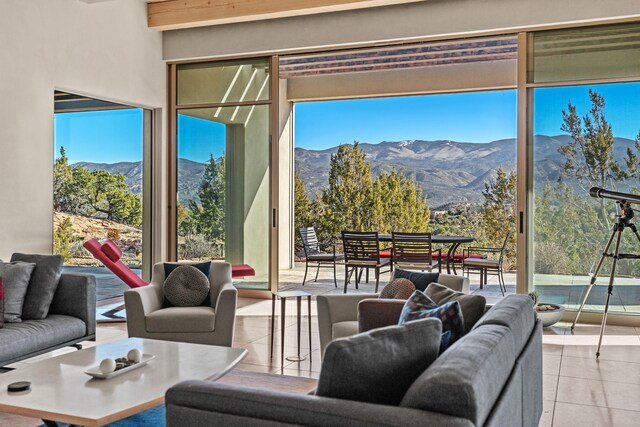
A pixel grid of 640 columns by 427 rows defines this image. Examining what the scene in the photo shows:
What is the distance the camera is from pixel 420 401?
1.61 metres

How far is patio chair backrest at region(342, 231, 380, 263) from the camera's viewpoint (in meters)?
8.59

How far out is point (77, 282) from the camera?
4531 millimetres

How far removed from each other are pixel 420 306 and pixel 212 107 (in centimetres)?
564

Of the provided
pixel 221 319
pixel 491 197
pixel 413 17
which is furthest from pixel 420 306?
pixel 491 197

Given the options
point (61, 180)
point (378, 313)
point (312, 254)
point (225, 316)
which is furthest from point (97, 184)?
point (378, 313)

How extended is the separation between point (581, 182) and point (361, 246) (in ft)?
11.0

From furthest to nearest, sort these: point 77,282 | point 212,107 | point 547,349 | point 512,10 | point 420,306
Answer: point 212,107, point 512,10, point 547,349, point 77,282, point 420,306

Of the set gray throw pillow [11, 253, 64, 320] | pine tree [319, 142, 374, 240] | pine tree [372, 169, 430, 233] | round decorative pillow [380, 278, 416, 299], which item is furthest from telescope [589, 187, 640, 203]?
pine tree [319, 142, 374, 240]

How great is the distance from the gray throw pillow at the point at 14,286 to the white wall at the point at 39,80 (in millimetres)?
1198

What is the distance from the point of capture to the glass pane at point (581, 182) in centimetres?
593

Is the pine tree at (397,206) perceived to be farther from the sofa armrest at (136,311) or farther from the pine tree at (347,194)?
the sofa armrest at (136,311)

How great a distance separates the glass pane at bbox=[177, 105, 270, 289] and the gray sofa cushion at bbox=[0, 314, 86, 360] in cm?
320

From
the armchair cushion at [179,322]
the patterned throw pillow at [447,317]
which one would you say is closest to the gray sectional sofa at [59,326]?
the armchair cushion at [179,322]

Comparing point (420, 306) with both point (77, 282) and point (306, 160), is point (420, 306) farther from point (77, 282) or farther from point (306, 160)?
point (306, 160)
